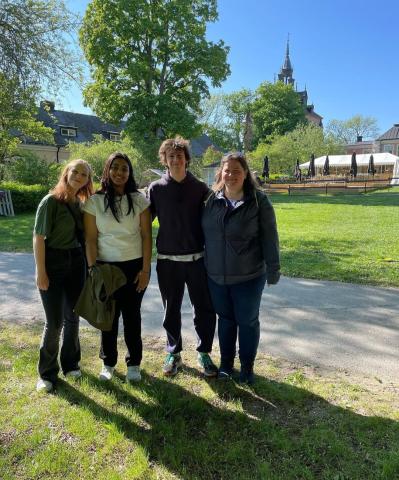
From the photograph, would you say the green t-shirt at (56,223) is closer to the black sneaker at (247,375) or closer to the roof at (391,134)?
the black sneaker at (247,375)

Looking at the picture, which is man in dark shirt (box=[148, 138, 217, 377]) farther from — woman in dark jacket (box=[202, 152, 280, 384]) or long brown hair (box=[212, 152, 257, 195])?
long brown hair (box=[212, 152, 257, 195])

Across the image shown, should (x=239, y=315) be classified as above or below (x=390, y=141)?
below

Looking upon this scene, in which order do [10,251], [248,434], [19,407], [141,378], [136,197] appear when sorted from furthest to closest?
[10,251]
[141,378]
[136,197]
[19,407]
[248,434]

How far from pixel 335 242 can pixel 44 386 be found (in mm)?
7691

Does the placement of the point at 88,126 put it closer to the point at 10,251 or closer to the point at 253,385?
the point at 10,251

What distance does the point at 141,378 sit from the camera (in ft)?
10.7

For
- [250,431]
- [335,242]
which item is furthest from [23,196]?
[250,431]

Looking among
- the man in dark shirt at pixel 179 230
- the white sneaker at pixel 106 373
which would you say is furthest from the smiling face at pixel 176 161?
the white sneaker at pixel 106 373

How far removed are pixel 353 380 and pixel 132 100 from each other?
2375cm

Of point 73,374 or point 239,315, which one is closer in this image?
point 239,315

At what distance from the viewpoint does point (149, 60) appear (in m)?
25.1

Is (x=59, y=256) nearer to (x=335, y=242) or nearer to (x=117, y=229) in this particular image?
(x=117, y=229)

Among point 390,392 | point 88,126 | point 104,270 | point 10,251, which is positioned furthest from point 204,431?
point 88,126

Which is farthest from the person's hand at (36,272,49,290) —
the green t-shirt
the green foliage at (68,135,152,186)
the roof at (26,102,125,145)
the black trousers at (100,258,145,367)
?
the roof at (26,102,125,145)
